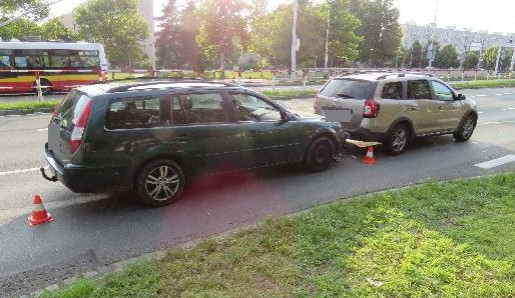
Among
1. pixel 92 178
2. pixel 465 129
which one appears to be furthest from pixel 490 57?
pixel 92 178

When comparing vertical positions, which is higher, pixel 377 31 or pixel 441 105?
pixel 377 31

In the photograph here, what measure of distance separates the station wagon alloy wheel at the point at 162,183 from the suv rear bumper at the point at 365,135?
405 cm

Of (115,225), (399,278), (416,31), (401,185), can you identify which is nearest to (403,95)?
(401,185)

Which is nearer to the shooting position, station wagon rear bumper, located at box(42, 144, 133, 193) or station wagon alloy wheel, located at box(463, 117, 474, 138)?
station wagon rear bumper, located at box(42, 144, 133, 193)

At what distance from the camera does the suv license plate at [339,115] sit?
838 centimetres

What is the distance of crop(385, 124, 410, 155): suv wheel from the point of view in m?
8.62

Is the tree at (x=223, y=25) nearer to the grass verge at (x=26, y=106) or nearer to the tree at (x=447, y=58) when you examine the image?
the grass verge at (x=26, y=106)

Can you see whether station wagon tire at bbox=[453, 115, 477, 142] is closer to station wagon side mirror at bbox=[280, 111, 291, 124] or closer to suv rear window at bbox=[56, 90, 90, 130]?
station wagon side mirror at bbox=[280, 111, 291, 124]

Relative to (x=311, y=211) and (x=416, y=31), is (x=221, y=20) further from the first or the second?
(x=416, y=31)

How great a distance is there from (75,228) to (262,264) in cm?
245

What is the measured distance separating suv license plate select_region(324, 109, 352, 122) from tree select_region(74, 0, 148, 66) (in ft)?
162

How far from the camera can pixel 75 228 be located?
197 inches

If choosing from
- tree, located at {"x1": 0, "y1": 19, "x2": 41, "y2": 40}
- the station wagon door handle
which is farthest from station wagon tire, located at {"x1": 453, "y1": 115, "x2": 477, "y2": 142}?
tree, located at {"x1": 0, "y1": 19, "x2": 41, "y2": 40}

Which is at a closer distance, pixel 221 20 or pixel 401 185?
pixel 401 185
